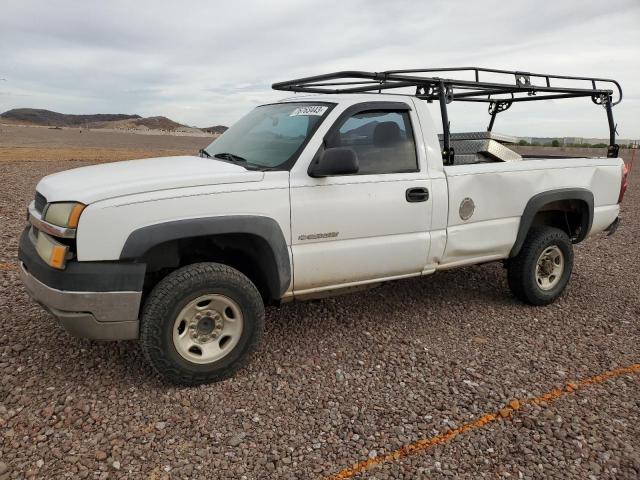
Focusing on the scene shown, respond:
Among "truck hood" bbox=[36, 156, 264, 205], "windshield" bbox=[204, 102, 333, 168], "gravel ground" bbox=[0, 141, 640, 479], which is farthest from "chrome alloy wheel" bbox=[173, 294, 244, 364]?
"windshield" bbox=[204, 102, 333, 168]

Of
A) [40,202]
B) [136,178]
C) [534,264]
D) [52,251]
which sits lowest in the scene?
[534,264]

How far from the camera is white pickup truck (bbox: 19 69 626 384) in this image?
3004 mm

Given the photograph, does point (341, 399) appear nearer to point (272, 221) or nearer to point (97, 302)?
point (272, 221)

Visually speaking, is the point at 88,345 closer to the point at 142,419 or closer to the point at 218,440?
the point at 142,419

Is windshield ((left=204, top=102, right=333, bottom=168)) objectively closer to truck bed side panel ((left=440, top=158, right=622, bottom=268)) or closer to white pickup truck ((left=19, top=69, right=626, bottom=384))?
white pickup truck ((left=19, top=69, right=626, bottom=384))

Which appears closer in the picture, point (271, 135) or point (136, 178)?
point (136, 178)

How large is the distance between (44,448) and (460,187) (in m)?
3.30

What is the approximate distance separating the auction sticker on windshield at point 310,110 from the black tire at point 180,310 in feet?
4.43

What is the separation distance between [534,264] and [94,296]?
3747 mm

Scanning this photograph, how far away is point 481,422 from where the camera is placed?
3086mm

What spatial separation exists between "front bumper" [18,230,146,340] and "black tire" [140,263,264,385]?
0.40 ft

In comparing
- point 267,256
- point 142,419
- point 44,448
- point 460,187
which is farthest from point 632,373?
point 44,448

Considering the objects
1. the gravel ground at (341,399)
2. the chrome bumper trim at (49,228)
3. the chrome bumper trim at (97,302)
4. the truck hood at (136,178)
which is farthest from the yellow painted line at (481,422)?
the chrome bumper trim at (49,228)

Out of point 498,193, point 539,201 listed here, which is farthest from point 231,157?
point 539,201
